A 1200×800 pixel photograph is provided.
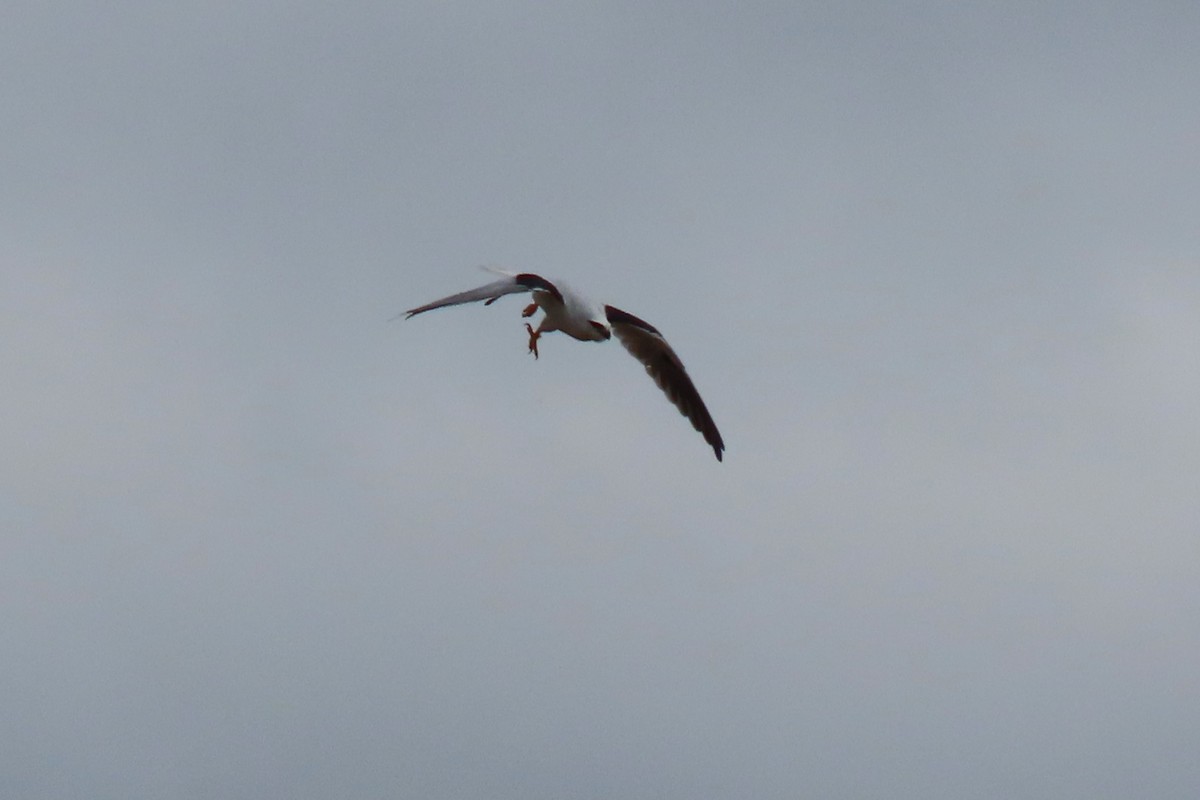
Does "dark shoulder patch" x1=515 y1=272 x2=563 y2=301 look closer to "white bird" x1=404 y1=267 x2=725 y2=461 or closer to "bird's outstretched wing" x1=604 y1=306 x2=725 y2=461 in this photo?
"white bird" x1=404 y1=267 x2=725 y2=461

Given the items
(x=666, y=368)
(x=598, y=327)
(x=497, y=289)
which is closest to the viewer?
(x=497, y=289)

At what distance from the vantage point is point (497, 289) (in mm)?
19000

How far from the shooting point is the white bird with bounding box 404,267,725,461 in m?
19.2

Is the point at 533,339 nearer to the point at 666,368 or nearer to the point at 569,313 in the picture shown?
the point at 569,313

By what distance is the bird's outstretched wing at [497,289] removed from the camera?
18266 millimetres

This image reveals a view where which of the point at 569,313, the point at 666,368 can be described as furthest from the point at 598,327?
the point at 666,368

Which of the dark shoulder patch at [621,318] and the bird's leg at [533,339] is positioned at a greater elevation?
the dark shoulder patch at [621,318]

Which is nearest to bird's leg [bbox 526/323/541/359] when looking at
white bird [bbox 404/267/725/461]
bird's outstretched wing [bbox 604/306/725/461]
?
white bird [bbox 404/267/725/461]

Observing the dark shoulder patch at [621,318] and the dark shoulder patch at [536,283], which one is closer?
the dark shoulder patch at [536,283]

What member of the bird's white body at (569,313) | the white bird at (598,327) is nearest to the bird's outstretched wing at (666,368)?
the white bird at (598,327)

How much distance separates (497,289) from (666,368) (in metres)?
5.38

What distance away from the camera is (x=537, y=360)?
1917 cm

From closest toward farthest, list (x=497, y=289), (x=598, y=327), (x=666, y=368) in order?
(x=497, y=289)
(x=598, y=327)
(x=666, y=368)

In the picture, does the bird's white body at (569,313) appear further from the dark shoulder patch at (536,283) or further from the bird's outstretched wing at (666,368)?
the bird's outstretched wing at (666,368)
